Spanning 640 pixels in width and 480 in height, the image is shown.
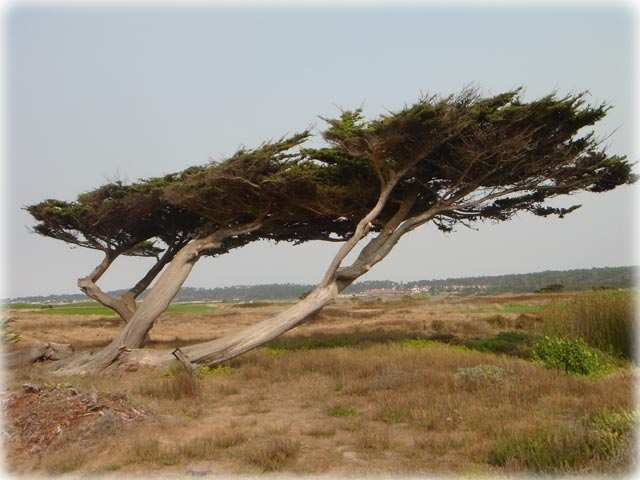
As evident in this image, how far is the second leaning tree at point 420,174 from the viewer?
41.7 ft

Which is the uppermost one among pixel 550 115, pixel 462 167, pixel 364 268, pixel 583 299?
pixel 550 115

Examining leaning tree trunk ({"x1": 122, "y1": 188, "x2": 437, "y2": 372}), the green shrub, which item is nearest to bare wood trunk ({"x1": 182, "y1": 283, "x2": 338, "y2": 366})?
leaning tree trunk ({"x1": 122, "y1": 188, "x2": 437, "y2": 372})

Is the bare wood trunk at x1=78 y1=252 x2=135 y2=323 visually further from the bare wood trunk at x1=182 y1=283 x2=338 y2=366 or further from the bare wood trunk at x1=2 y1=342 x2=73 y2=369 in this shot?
the bare wood trunk at x1=182 y1=283 x2=338 y2=366

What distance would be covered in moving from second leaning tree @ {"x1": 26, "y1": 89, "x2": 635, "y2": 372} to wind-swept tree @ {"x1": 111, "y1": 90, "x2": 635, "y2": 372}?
3cm

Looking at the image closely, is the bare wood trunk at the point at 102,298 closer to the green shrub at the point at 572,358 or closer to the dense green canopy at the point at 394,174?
the dense green canopy at the point at 394,174

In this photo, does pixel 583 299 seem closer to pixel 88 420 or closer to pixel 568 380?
pixel 568 380

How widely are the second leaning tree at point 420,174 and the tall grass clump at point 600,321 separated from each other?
2897 mm

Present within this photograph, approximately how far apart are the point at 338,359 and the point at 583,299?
21.3 feet

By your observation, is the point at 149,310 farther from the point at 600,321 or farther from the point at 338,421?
the point at 600,321

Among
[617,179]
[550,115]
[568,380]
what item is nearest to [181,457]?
[568,380]

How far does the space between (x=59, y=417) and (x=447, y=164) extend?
34.2 feet

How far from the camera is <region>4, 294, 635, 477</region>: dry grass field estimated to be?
18.7ft

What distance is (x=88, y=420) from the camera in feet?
24.1

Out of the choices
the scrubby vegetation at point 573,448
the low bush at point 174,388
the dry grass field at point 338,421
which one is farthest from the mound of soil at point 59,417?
the scrubby vegetation at point 573,448
